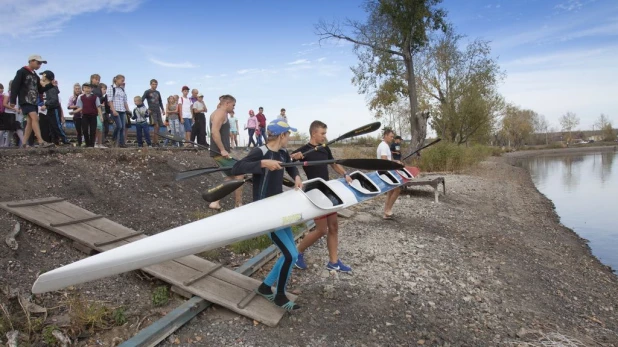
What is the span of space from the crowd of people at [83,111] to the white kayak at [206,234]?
312 centimetres

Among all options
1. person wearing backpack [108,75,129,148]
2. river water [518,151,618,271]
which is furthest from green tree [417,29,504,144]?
person wearing backpack [108,75,129,148]

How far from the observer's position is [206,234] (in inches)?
148

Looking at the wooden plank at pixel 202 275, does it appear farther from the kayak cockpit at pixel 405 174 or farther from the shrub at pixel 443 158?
the shrub at pixel 443 158

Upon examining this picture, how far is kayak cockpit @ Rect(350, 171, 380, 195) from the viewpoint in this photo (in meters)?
5.88

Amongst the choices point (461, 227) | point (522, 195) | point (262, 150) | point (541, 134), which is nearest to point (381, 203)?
point (461, 227)

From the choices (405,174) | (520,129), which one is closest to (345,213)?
A: (405,174)

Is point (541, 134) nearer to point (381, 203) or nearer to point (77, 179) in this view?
point (381, 203)

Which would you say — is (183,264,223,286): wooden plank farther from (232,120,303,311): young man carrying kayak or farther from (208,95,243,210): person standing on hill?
(208,95,243,210): person standing on hill

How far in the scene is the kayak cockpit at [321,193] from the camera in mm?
4871

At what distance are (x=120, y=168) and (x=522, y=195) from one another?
16475 mm

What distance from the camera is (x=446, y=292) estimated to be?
16.8 feet

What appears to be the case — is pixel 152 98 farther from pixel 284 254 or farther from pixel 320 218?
pixel 284 254

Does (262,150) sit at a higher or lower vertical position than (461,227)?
higher

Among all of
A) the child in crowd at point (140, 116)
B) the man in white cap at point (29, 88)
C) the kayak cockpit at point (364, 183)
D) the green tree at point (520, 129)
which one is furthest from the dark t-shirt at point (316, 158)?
the green tree at point (520, 129)
